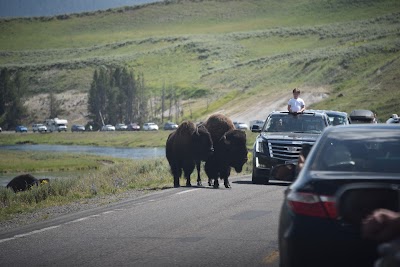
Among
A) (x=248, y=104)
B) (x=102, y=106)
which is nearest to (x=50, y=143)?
(x=248, y=104)

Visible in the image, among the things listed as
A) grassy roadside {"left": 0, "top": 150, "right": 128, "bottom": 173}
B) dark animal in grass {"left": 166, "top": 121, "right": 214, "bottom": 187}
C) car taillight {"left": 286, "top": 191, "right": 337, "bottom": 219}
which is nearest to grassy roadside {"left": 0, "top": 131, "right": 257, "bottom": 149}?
grassy roadside {"left": 0, "top": 150, "right": 128, "bottom": 173}

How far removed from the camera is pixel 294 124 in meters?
21.4

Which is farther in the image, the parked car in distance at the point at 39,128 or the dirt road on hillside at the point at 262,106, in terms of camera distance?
the parked car in distance at the point at 39,128

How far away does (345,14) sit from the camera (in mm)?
189625

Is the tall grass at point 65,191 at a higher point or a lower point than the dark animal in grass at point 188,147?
lower

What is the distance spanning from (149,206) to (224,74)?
12345 centimetres

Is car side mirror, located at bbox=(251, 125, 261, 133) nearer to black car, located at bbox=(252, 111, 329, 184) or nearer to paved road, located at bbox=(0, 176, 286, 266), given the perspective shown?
black car, located at bbox=(252, 111, 329, 184)

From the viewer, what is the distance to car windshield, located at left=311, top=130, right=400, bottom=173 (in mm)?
7938

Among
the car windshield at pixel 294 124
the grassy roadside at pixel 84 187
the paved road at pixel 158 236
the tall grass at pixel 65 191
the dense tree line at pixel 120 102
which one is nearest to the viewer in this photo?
the paved road at pixel 158 236

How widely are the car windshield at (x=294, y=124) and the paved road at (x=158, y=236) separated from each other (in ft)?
14.0

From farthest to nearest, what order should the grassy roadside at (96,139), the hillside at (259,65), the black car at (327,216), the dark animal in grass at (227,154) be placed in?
the grassy roadside at (96,139) → the hillside at (259,65) → the dark animal in grass at (227,154) → the black car at (327,216)

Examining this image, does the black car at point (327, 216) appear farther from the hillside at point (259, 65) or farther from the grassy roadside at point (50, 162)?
the hillside at point (259, 65)

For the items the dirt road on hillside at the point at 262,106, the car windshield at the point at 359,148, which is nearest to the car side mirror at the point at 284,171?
the car windshield at the point at 359,148

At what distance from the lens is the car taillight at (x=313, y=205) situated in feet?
22.4
